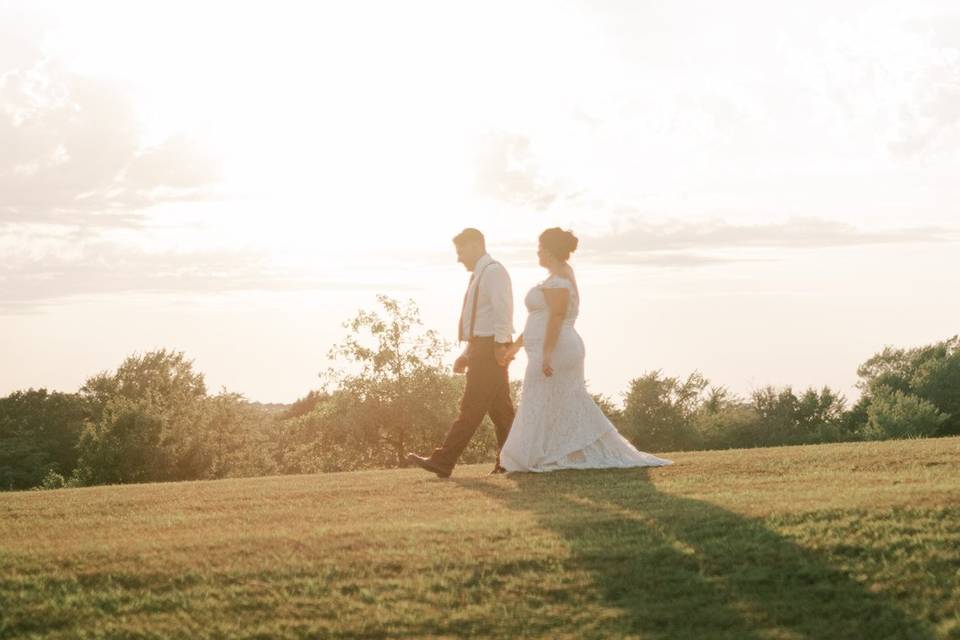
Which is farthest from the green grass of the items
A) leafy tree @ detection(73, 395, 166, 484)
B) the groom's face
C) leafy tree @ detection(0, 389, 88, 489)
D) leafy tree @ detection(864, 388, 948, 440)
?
leafy tree @ detection(0, 389, 88, 489)

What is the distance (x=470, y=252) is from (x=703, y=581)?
662cm

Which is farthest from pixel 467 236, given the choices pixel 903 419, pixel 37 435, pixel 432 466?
pixel 37 435

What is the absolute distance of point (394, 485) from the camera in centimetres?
1379

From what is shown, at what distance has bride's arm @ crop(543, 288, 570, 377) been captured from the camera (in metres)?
14.0

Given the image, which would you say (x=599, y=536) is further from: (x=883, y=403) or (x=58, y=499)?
(x=883, y=403)

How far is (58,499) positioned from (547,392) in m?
6.44

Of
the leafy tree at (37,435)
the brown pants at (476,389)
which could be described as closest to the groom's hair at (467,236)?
the brown pants at (476,389)

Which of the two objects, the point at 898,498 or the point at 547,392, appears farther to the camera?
the point at 547,392

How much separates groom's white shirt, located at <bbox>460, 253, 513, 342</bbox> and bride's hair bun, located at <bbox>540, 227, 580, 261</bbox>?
0.64m

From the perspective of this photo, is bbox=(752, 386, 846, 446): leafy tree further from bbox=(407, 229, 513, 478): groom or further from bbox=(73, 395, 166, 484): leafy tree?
bbox=(407, 229, 513, 478): groom

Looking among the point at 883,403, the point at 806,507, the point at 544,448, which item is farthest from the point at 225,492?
the point at 883,403

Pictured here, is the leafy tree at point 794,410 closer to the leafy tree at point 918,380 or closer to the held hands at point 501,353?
the leafy tree at point 918,380

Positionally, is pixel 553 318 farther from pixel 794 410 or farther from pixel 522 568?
pixel 794 410

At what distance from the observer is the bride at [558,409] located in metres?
14.2
